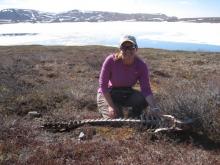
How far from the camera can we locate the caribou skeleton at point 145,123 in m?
6.82

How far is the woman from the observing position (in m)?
7.47

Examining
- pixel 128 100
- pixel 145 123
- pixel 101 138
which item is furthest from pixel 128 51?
pixel 101 138

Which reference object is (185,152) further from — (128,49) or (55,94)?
(55,94)

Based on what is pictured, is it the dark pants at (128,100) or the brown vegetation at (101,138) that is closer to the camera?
the brown vegetation at (101,138)

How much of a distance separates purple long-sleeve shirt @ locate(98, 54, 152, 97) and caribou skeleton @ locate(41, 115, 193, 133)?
548mm

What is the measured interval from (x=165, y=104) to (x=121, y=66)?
38.8 inches

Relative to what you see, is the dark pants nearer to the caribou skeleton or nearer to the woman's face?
the caribou skeleton

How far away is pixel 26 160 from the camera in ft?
19.0

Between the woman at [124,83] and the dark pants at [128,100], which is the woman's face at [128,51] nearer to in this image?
the woman at [124,83]

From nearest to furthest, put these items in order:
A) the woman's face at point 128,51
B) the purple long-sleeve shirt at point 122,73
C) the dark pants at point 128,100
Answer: the woman's face at point 128,51 < the purple long-sleeve shirt at point 122,73 < the dark pants at point 128,100

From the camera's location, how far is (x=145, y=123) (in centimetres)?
712

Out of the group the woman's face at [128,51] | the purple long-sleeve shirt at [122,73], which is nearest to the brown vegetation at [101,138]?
the purple long-sleeve shirt at [122,73]

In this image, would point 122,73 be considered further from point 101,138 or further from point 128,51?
point 101,138

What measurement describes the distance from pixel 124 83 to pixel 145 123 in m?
1.20
